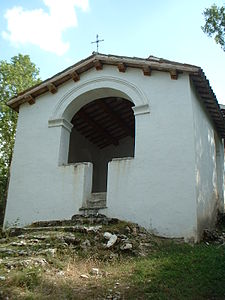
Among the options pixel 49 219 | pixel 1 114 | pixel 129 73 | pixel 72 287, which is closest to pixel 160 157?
pixel 129 73

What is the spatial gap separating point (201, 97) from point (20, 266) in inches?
325

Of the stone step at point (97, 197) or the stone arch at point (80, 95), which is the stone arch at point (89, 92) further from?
the stone step at point (97, 197)

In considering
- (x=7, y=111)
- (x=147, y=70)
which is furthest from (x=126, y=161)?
(x=7, y=111)

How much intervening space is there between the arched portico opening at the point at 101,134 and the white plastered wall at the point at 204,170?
3.49m

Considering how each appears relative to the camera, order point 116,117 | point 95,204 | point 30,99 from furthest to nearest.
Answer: point 116,117
point 30,99
point 95,204

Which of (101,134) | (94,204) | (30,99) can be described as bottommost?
(94,204)

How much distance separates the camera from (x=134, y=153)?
11773 mm

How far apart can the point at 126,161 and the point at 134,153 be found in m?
1.05

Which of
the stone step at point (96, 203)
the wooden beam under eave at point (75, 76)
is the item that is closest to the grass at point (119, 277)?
the stone step at point (96, 203)

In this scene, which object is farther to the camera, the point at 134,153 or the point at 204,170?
the point at 134,153

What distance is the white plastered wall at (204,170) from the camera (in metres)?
10.3

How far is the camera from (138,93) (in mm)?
11312

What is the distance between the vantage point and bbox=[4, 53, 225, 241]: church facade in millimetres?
9945

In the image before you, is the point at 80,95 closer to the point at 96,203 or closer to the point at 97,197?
the point at 97,197
